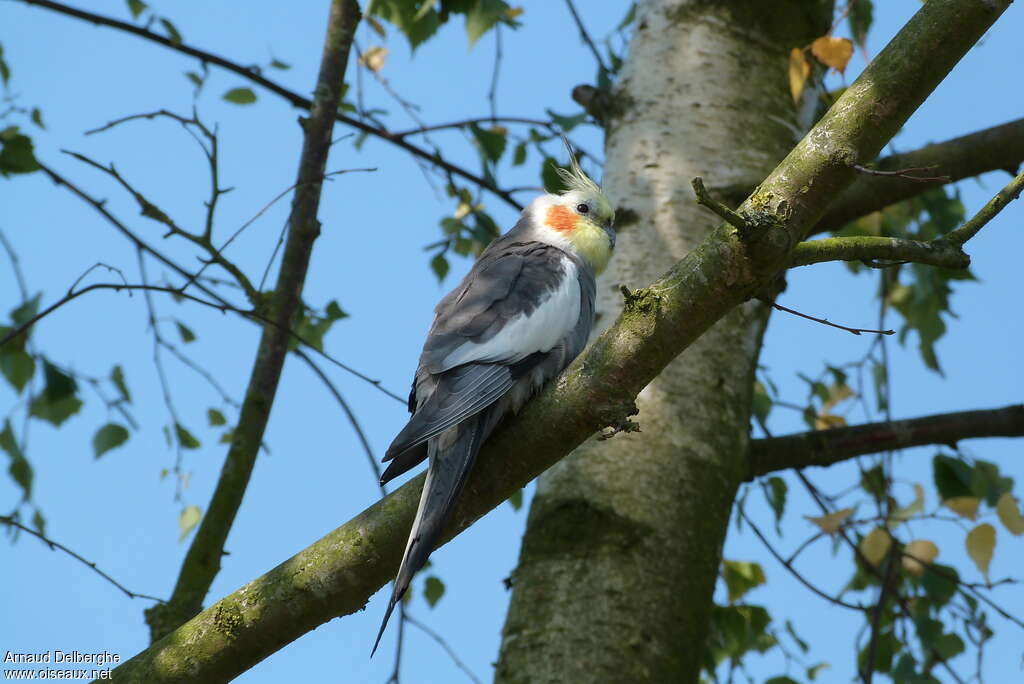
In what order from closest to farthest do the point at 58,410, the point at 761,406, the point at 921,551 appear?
the point at 921,551 < the point at 58,410 < the point at 761,406

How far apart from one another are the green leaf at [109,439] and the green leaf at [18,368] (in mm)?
431

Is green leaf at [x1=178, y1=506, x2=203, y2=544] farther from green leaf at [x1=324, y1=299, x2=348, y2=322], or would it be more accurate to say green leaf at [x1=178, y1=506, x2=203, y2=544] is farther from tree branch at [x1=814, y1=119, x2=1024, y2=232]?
tree branch at [x1=814, y1=119, x2=1024, y2=232]

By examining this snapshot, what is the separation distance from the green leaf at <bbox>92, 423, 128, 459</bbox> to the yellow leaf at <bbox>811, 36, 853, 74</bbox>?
349 centimetres

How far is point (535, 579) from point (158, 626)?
1.16m

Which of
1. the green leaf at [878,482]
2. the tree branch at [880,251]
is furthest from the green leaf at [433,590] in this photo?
the tree branch at [880,251]

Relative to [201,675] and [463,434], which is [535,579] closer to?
[463,434]

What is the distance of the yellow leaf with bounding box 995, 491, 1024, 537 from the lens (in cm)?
375

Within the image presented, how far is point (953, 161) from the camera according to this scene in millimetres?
3961

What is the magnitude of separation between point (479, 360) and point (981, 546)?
207cm

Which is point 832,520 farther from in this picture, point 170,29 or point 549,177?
point 170,29

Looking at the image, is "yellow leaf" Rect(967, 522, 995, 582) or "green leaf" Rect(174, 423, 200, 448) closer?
"yellow leaf" Rect(967, 522, 995, 582)

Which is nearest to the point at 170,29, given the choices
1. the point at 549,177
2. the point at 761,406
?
the point at 549,177

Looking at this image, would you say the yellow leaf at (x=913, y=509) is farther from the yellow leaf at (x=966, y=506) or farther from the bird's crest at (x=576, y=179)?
the bird's crest at (x=576, y=179)

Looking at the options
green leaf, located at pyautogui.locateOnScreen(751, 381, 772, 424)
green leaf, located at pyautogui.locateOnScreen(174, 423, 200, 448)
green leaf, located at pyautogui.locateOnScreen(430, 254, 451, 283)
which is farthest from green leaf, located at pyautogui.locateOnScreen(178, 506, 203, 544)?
green leaf, located at pyautogui.locateOnScreen(751, 381, 772, 424)
